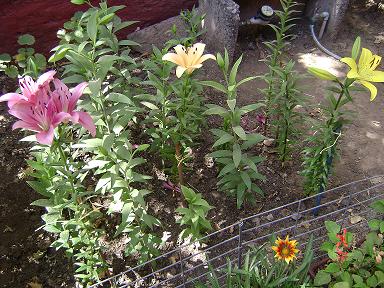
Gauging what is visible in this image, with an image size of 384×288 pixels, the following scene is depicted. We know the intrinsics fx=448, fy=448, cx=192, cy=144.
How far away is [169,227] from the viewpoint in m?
3.20

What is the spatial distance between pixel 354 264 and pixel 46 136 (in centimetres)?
179

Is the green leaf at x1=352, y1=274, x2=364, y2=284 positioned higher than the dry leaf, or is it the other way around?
the green leaf at x1=352, y1=274, x2=364, y2=284

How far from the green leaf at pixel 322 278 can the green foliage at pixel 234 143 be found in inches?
27.0

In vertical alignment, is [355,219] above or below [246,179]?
below

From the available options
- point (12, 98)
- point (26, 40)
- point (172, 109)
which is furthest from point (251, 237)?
point (26, 40)

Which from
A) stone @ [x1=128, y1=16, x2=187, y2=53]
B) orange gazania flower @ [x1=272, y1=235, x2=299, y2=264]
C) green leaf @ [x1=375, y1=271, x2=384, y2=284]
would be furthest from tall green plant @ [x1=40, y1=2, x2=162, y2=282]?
stone @ [x1=128, y1=16, x2=187, y2=53]

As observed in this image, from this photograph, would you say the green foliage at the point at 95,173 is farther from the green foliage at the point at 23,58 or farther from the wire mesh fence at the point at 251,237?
the green foliage at the point at 23,58

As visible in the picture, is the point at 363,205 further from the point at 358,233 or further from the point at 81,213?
the point at 81,213

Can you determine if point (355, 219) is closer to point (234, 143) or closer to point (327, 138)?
point (327, 138)

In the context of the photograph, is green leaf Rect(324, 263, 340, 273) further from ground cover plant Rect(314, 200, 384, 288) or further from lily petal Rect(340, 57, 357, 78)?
lily petal Rect(340, 57, 357, 78)

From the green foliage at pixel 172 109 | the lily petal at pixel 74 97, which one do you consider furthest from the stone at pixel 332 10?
the lily petal at pixel 74 97

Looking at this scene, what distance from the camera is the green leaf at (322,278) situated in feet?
8.00

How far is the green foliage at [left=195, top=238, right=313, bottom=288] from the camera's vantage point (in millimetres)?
2480

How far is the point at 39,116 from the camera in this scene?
2.00 metres
